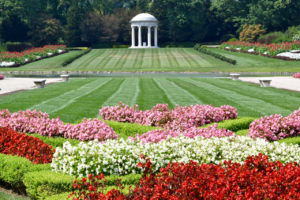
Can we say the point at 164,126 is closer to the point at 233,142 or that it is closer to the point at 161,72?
the point at 233,142

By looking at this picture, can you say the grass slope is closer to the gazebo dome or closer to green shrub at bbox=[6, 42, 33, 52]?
green shrub at bbox=[6, 42, 33, 52]

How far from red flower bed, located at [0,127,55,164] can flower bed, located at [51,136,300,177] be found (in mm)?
1160

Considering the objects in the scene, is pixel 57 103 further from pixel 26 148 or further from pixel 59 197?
pixel 59 197

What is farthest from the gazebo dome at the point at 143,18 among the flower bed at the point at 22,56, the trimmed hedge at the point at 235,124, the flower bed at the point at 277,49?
the trimmed hedge at the point at 235,124

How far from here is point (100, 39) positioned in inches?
3622

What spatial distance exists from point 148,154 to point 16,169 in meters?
2.79

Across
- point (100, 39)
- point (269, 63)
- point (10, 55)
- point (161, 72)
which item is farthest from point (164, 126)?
point (100, 39)

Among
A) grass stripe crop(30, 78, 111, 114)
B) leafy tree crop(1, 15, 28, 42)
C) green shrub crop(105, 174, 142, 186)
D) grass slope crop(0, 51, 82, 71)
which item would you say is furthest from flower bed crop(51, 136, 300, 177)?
leafy tree crop(1, 15, 28, 42)

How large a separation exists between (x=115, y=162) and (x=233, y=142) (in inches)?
122

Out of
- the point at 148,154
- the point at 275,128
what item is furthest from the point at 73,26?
the point at 148,154

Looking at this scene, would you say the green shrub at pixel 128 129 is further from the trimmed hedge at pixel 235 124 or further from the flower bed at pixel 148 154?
the flower bed at pixel 148 154

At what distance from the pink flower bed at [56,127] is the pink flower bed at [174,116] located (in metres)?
2.24

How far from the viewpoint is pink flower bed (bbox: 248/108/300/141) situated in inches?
424

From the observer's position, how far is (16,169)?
7383 mm
